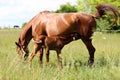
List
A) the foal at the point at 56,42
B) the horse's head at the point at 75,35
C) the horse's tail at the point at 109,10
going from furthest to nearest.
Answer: the horse's tail at the point at 109,10 → the horse's head at the point at 75,35 → the foal at the point at 56,42

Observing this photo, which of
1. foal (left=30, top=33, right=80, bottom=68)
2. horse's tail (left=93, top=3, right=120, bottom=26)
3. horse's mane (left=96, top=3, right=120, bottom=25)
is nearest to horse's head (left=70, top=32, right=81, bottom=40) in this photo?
foal (left=30, top=33, right=80, bottom=68)

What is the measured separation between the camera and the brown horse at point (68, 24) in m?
11.3

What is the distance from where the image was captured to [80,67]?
9.09m

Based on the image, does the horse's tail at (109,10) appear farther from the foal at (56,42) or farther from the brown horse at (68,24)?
the foal at (56,42)

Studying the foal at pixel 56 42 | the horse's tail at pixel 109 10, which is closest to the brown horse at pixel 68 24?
the horse's tail at pixel 109 10

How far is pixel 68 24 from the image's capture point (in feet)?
37.4

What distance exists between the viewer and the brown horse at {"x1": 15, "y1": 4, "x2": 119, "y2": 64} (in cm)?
1132

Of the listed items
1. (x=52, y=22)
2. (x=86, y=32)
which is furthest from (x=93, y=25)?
(x=52, y=22)

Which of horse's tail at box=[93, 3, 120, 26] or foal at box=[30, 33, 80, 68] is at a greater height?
horse's tail at box=[93, 3, 120, 26]

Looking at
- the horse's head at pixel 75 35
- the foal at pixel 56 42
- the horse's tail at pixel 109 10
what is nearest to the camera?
the foal at pixel 56 42

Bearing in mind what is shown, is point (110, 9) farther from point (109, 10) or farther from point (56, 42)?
point (56, 42)

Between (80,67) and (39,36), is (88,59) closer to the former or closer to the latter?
(39,36)

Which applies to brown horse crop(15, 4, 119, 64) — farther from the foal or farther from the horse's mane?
the foal

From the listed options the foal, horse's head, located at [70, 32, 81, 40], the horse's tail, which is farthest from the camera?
the horse's tail
